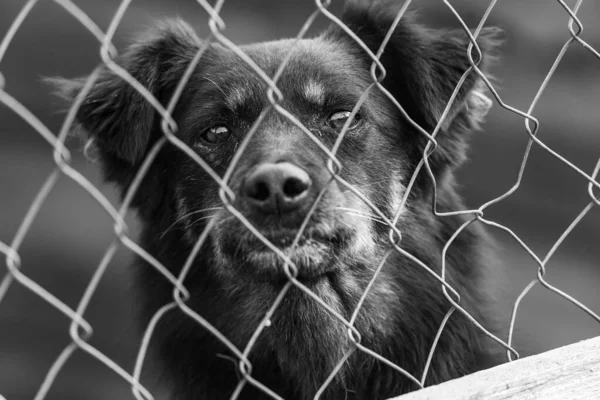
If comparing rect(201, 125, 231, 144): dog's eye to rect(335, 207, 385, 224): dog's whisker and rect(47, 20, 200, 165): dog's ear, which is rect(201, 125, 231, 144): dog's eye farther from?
rect(335, 207, 385, 224): dog's whisker

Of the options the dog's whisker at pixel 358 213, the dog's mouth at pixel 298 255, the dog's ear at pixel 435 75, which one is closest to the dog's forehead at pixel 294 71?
the dog's ear at pixel 435 75

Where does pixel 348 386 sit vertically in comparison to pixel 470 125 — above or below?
below

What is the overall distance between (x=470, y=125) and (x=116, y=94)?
1.56 m

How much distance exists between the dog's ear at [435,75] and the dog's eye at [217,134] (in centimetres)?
77

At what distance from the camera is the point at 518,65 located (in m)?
5.13

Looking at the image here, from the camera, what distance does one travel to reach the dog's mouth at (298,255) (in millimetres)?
2463

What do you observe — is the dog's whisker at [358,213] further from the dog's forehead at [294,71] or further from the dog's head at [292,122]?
the dog's forehead at [294,71]

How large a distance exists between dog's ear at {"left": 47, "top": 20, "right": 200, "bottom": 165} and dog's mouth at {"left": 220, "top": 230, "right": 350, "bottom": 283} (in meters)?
0.62

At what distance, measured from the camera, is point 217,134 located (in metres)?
2.95

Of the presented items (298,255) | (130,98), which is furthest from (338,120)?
(130,98)

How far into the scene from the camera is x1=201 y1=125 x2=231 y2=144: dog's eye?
116 inches

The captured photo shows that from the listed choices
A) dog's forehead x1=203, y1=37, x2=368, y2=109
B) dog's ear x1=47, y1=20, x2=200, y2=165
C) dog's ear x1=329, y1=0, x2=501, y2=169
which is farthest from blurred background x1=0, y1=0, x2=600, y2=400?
dog's ear x1=329, y1=0, x2=501, y2=169

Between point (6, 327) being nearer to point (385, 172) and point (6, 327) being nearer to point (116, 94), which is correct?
point (116, 94)

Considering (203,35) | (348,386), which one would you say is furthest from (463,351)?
(203,35)
